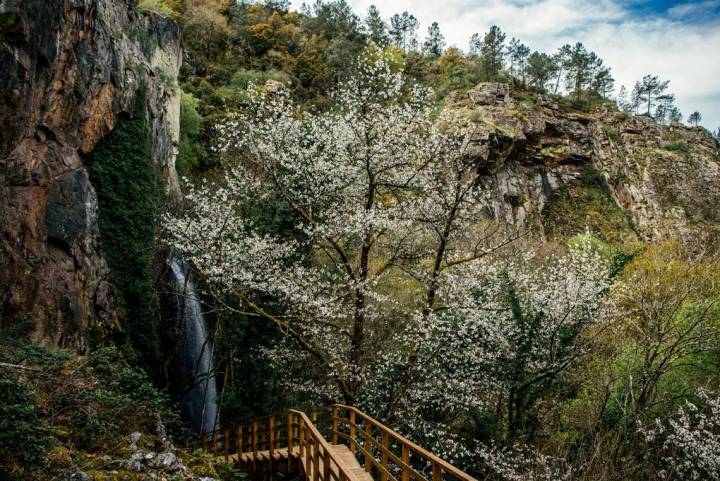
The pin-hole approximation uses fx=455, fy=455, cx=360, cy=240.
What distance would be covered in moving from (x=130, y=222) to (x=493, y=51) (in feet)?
148

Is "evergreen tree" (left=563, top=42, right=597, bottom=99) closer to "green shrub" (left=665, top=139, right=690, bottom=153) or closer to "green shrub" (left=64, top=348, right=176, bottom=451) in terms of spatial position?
"green shrub" (left=665, top=139, right=690, bottom=153)

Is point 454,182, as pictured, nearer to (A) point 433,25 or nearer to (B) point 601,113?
(B) point 601,113

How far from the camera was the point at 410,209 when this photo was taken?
46.1ft

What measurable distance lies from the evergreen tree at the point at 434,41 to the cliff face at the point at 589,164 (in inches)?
917

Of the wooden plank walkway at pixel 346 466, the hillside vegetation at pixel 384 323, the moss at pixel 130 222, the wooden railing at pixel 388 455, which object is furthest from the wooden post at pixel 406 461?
the moss at pixel 130 222

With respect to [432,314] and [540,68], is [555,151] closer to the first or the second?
[540,68]

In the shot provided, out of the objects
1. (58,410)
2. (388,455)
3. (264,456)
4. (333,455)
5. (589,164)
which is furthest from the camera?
(589,164)

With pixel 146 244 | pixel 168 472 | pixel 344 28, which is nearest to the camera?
pixel 168 472

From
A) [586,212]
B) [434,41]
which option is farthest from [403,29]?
[586,212]

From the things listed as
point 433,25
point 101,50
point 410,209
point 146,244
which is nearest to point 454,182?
point 410,209

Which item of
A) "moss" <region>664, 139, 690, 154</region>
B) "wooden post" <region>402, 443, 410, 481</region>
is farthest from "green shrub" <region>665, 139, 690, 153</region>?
"wooden post" <region>402, 443, 410, 481</region>

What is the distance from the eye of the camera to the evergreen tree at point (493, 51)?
47750 mm

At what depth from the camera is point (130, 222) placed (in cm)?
1647

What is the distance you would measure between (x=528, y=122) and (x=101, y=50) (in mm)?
37449
